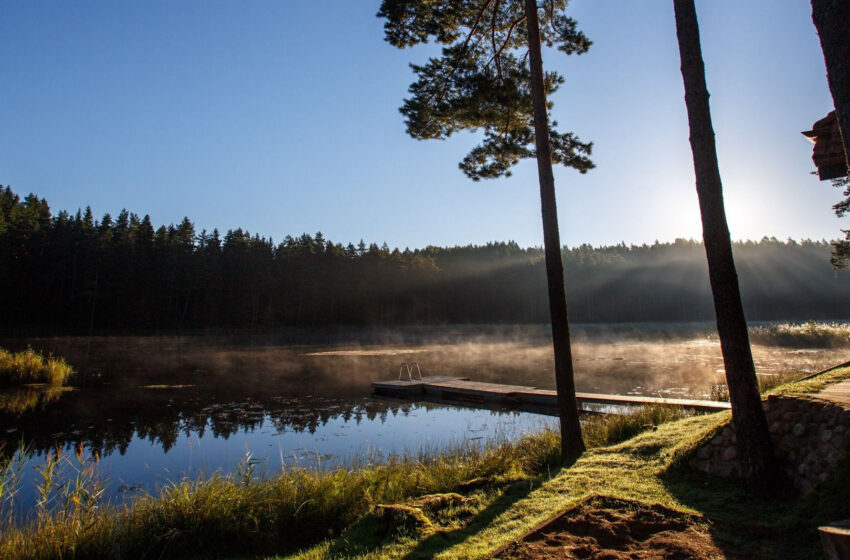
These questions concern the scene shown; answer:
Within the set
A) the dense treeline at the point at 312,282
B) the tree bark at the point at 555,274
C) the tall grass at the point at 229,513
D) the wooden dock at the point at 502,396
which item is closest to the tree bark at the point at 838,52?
the tree bark at the point at 555,274

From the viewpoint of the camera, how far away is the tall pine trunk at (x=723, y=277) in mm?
4723

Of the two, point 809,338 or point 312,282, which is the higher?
point 312,282

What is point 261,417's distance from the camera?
13617mm

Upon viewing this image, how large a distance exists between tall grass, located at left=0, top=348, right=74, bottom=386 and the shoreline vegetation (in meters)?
16.8

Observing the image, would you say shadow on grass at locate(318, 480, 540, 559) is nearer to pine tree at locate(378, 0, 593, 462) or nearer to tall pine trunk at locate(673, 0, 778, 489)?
tall pine trunk at locate(673, 0, 778, 489)

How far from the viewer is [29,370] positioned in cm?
1895

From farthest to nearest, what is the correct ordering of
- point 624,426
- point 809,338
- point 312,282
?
1. point 312,282
2. point 809,338
3. point 624,426

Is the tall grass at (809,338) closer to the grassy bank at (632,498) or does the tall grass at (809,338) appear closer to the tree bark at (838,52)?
the grassy bank at (632,498)

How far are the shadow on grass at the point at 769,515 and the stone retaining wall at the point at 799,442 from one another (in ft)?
0.54

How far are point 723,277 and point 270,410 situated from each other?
1292cm

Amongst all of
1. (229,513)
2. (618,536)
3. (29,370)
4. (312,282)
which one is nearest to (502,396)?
(229,513)

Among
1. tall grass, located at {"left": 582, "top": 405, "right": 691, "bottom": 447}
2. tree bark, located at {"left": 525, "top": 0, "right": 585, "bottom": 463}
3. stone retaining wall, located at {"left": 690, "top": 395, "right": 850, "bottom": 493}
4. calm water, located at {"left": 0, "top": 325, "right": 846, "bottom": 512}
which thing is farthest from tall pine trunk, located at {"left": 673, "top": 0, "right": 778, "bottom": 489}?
calm water, located at {"left": 0, "top": 325, "right": 846, "bottom": 512}

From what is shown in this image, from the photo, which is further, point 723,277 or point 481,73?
point 481,73

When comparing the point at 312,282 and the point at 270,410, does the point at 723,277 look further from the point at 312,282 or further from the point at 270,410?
the point at 312,282
